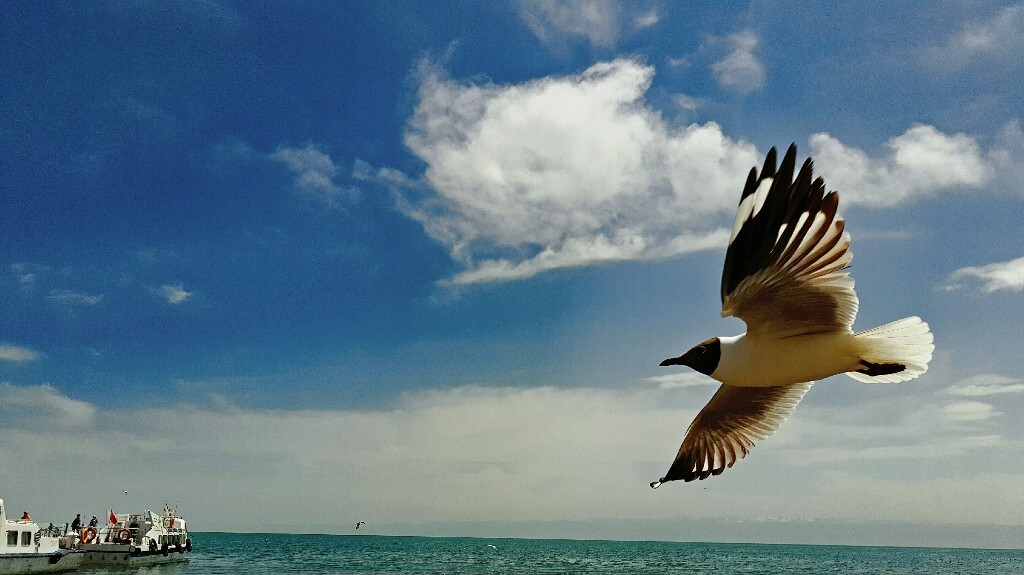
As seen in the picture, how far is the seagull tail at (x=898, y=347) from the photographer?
579cm

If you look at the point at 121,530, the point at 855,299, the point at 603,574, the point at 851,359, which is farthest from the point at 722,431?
the point at 603,574

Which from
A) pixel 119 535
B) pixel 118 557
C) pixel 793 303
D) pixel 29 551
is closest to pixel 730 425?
pixel 793 303

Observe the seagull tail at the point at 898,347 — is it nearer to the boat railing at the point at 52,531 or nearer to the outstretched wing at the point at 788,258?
the outstretched wing at the point at 788,258

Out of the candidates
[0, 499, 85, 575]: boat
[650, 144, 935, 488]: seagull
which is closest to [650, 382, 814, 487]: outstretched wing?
[650, 144, 935, 488]: seagull

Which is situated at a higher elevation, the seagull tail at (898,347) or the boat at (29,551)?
the seagull tail at (898,347)

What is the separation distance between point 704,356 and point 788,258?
98cm

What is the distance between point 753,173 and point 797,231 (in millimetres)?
439

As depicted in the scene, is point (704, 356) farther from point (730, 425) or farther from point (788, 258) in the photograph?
point (730, 425)

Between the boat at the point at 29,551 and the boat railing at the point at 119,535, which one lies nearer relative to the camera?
the boat at the point at 29,551

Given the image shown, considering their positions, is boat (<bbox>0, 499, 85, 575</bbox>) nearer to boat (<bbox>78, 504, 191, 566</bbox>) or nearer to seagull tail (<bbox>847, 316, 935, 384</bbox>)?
boat (<bbox>78, 504, 191, 566</bbox>)

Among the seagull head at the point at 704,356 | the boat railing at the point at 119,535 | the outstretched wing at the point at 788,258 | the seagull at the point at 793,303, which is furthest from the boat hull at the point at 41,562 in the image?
the outstretched wing at the point at 788,258

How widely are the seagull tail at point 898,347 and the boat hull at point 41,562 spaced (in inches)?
1264

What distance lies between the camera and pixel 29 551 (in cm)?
3106

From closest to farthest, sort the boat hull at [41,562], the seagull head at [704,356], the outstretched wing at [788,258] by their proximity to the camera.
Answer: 1. the outstretched wing at [788,258]
2. the seagull head at [704,356]
3. the boat hull at [41,562]
